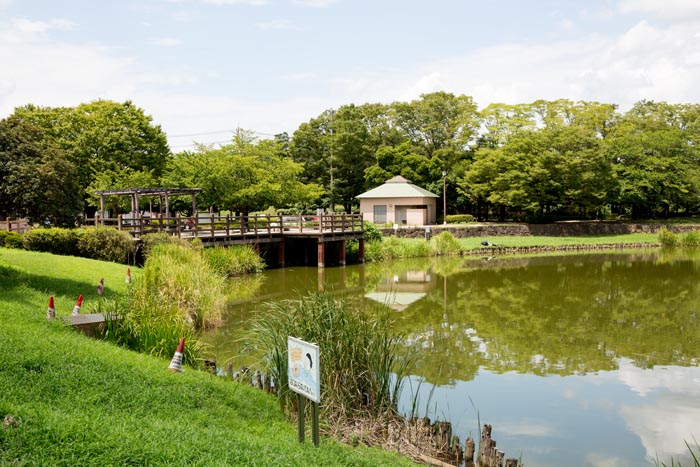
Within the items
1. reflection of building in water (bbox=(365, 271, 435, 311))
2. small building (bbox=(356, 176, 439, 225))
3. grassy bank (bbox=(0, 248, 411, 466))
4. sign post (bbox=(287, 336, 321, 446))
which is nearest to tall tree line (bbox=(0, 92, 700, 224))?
small building (bbox=(356, 176, 439, 225))

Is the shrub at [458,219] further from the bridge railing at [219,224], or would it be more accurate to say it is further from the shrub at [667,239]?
the bridge railing at [219,224]

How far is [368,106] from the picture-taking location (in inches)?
2283

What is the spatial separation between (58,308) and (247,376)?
400 centimetres

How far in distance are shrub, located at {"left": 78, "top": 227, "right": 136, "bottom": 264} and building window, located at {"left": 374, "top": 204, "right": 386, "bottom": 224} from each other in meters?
28.2

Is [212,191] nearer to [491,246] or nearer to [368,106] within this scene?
[491,246]

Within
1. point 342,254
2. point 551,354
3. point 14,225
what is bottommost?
point 551,354

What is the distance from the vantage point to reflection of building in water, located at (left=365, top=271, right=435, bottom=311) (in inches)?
725

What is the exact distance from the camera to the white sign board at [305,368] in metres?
5.21

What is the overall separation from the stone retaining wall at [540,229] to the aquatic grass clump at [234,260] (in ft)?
52.7

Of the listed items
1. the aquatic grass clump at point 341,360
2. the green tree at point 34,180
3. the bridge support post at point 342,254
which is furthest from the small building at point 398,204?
the aquatic grass clump at point 341,360

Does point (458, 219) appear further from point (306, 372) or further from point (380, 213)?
point (306, 372)

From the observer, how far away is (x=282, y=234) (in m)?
27.7

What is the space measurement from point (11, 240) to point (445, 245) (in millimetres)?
22955

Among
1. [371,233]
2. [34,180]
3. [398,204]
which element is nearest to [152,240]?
[34,180]
